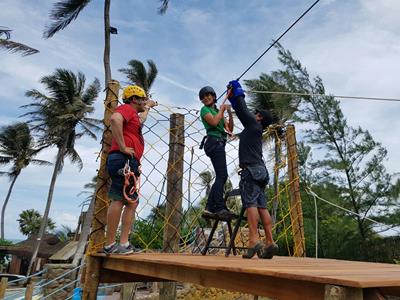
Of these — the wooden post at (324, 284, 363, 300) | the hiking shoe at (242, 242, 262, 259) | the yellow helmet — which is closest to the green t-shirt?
the yellow helmet

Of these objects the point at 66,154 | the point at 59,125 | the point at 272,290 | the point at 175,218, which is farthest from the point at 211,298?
the point at 66,154

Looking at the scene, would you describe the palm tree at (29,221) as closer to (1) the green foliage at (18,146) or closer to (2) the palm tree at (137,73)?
(1) the green foliage at (18,146)

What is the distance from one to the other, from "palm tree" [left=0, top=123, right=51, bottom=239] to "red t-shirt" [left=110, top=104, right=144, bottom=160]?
23.0 metres

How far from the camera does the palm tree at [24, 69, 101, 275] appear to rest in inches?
763

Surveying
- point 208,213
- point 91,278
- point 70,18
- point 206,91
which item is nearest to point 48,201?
point 70,18

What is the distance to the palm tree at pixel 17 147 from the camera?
2500 cm

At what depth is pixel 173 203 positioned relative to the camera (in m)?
3.77

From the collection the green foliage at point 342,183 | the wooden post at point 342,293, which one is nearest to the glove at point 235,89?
the wooden post at point 342,293

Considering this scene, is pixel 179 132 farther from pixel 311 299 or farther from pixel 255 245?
pixel 311 299

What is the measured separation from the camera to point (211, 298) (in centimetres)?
801

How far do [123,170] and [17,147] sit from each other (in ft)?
82.4

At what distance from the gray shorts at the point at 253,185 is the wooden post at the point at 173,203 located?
120 cm

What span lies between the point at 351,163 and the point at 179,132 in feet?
25.3

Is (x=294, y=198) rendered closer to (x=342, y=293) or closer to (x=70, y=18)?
(x=342, y=293)
